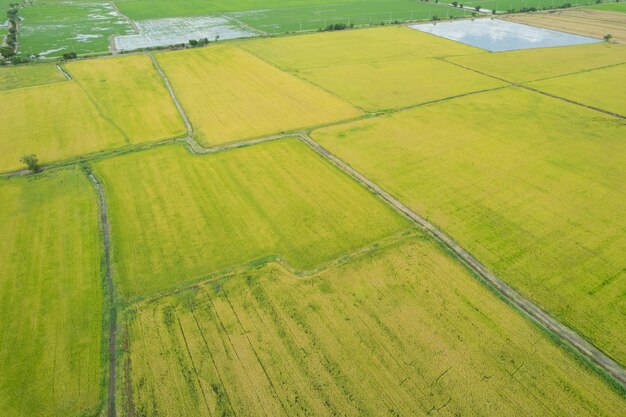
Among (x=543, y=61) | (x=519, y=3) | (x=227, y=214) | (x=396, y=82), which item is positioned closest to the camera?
(x=227, y=214)

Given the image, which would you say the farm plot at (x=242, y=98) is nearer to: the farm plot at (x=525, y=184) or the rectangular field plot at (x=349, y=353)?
the farm plot at (x=525, y=184)

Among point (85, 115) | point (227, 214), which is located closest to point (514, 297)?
point (227, 214)

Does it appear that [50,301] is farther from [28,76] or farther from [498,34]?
[498,34]

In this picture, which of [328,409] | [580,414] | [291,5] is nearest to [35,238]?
[328,409]

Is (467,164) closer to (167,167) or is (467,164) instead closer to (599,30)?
(167,167)

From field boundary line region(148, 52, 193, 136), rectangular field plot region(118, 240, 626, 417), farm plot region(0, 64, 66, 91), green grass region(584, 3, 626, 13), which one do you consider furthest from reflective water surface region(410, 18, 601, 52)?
farm plot region(0, 64, 66, 91)

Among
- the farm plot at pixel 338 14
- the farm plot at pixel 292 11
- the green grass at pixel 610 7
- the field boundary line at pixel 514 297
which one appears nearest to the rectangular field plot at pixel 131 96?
the field boundary line at pixel 514 297
